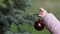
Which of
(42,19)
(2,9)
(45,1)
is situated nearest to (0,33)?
(2,9)

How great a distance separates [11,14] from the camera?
2729 mm

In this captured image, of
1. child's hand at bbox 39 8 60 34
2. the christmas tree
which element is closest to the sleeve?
child's hand at bbox 39 8 60 34

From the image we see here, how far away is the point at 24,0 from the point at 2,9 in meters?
0.23

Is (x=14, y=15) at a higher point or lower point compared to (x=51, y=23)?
lower

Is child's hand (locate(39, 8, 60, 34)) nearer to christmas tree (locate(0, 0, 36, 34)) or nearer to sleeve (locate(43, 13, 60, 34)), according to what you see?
sleeve (locate(43, 13, 60, 34))

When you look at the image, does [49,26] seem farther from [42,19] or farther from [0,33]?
[0,33]

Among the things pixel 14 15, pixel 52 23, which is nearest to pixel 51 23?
pixel 52 23

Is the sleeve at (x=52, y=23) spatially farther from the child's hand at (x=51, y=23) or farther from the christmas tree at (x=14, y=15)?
the christmas tree at (x=14, y=15)

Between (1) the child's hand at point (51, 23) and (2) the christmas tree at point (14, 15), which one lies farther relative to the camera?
(2) the christmas tree at point (14, 15)

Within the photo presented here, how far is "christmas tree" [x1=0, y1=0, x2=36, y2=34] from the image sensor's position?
2.69 metres

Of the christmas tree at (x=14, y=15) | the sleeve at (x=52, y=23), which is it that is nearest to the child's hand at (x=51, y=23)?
the sleeve at (x=52, y=23)

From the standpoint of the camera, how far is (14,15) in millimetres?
2732

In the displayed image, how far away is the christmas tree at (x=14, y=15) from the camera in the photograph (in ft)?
8.81

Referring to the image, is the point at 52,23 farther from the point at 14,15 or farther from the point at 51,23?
the point at 14,15
